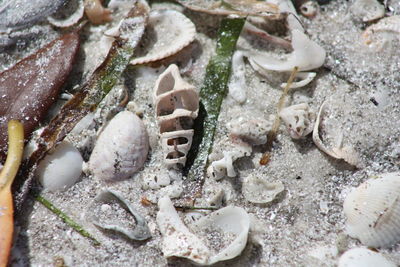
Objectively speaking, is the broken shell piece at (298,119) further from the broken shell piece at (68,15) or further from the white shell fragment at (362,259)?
the broken shell piece at (68,15)

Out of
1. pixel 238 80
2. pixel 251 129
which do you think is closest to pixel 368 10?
pixel 238 80

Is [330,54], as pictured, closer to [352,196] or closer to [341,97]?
[341,97]

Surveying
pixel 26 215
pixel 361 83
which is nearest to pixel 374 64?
pixel 361 83

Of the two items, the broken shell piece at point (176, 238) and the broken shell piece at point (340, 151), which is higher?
the broken shell piece at point (340, 151)

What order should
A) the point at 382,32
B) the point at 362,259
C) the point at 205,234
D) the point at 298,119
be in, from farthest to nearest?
the point at 382,32 < the point at 298,119 < the point at 205,234 < the point at 362,259

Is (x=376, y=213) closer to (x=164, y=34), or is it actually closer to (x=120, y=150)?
(x=120, y=150)

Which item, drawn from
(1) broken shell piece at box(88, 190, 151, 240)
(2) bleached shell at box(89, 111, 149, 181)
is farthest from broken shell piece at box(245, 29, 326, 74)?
(1) broken shell piece at box(88, 190, 151, 240)

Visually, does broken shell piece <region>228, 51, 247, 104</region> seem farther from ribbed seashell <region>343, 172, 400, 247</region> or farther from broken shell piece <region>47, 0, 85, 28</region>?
broken shell piece <region>47, 0, 85, 28</region>

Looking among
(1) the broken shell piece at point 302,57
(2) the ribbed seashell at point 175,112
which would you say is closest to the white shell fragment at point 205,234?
(2) the ribbed seashell at point 175,112
